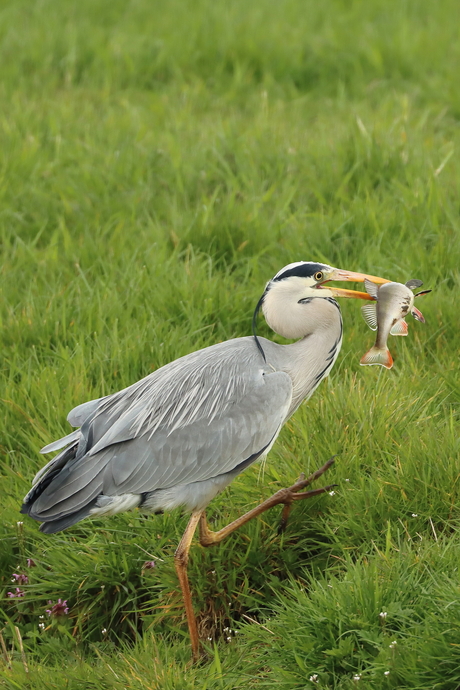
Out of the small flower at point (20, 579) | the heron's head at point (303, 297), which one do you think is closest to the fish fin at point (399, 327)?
the heron's head at point (303, 297)

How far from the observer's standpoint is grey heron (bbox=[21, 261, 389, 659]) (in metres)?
3.55

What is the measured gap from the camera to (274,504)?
3.70m

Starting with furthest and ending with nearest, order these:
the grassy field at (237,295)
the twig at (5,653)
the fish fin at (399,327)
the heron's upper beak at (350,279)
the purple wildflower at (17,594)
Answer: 1. the purple wildflower at (17,594)
2. the heron's upper beak at (350,279)
3. the fish fin at (399,327)
4. the twig at (5,653)
5. the grassy field at (237,295)

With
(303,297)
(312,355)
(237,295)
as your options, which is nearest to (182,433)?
(312,355)

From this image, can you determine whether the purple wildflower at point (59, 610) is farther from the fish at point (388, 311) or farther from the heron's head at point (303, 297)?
the fish at point (388, 311)

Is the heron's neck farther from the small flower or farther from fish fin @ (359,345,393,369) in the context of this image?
the small flower

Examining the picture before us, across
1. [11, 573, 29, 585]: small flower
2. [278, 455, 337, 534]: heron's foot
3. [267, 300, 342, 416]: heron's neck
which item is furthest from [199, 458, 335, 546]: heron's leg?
[11, 573, 29, 585]: small flower

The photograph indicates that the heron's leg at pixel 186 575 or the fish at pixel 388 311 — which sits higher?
the fish at pixel 388 311

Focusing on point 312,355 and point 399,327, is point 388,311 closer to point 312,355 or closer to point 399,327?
point 399,327

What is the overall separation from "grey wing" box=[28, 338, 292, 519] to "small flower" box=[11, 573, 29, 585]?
38cm

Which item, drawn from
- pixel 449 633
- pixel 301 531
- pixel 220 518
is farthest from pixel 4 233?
pixel 449 633

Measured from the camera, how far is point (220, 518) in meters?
4.04

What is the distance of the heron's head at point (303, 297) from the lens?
3.62 m

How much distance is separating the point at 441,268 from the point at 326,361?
1.57 metres
